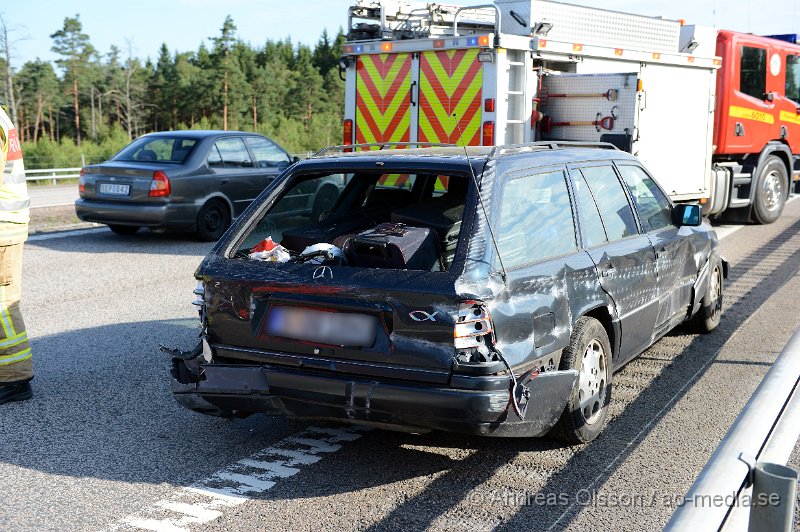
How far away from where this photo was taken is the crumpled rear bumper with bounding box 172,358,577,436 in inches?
148

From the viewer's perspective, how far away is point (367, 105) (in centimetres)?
1146

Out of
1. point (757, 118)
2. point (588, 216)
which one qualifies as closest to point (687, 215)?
point (588, 216)

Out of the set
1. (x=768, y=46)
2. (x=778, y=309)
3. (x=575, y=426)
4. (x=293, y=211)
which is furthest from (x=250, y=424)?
(x=768, y=46)

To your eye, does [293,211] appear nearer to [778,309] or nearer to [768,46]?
[778,309]

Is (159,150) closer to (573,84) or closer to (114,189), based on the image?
(114,189)

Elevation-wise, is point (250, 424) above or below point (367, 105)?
below

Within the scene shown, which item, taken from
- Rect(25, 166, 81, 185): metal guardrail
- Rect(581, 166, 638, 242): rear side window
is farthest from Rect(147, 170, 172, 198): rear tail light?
Rect(25, 166, 81, 185): metal guardrail

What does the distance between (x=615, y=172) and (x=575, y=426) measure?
1.81 m

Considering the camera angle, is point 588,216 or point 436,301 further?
point 588,216

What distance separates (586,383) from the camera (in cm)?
452

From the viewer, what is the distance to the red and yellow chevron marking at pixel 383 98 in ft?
36.2

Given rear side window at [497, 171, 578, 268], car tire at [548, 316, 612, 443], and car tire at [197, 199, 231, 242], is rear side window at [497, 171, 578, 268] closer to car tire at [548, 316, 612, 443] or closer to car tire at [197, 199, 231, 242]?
car tire at [548, 316, 612, 443]

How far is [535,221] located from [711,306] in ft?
10.1

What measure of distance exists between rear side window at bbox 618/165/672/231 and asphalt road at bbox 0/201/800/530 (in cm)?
103
